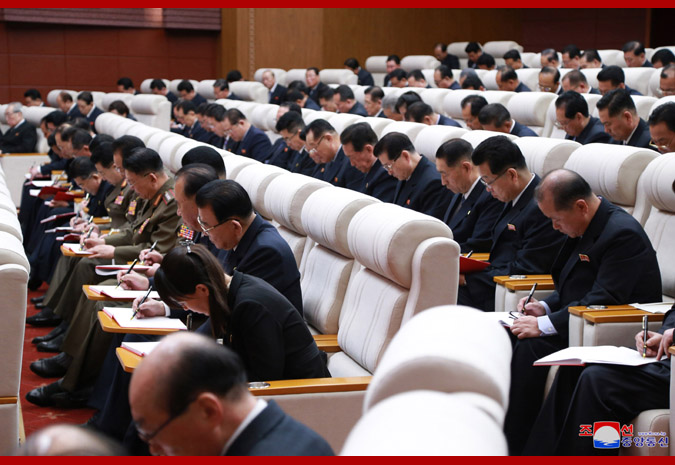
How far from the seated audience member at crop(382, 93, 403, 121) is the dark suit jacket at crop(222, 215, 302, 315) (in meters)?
4.97

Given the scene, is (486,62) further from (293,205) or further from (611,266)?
(611,266)

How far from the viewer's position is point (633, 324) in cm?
312

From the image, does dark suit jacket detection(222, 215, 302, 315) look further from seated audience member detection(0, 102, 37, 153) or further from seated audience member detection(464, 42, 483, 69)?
seated audience member detection(464, 42, 483, 69)

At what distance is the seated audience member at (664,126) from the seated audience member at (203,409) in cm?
348

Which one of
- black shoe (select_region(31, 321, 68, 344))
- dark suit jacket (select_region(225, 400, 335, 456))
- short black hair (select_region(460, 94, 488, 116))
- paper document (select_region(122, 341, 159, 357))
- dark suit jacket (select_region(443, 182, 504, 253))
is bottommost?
black shoe (select_region(31, 321, 68, 344))

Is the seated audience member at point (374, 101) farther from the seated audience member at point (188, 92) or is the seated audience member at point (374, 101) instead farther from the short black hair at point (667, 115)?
the short black hair at point (667, 115)

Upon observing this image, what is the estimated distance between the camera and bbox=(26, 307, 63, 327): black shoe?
222 inches

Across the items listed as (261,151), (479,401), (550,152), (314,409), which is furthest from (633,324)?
(261,151)

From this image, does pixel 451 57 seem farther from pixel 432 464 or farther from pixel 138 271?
pixel 432 464

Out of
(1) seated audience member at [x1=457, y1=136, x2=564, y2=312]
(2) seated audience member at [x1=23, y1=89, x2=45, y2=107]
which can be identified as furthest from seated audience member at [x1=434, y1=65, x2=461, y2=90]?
(1) seated audience member at [x1=457, y1=136, x2=564, y2=312]

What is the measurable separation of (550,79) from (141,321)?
20.3 feet

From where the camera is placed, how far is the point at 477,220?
180 inches

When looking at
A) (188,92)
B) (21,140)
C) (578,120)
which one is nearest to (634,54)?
(578,120)

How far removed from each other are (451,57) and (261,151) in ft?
23.1
